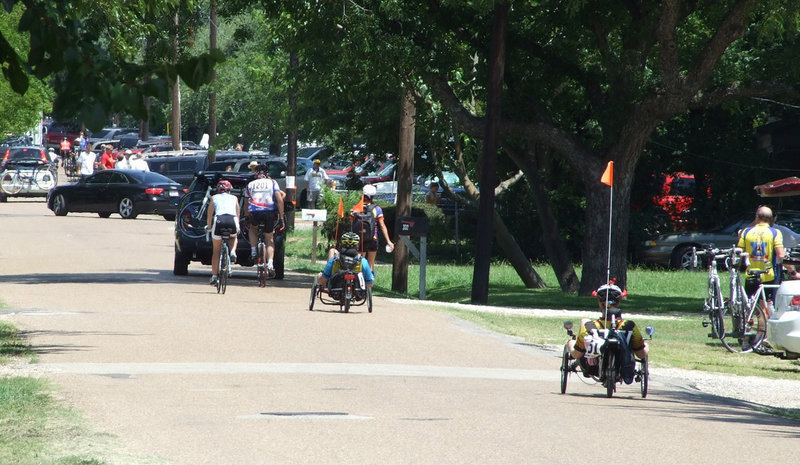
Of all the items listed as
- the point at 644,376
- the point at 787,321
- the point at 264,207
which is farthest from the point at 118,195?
the point at 644,376

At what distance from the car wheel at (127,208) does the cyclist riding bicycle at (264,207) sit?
18.9 m

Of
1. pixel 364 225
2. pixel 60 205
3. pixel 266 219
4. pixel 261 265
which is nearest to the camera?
pixel 266 219

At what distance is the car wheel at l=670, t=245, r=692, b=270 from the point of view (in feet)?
107

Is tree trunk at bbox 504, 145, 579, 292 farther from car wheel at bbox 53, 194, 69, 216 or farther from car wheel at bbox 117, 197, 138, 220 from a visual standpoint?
car wheel at bbox 53, 194, 69, 216

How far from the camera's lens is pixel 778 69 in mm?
22688

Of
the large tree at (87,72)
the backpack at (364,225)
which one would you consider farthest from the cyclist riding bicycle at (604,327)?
the backpack at (364,225)

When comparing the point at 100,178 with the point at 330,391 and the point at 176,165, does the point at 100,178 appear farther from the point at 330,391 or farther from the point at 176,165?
the point at 330,391

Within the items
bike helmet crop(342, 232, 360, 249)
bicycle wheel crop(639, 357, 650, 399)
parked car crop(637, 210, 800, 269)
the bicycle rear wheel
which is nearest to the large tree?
bicycle wheel crop(639, 357, 650, 399)

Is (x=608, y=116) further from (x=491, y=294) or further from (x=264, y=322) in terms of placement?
(x=264, y=322)

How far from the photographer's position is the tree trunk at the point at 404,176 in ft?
82.9

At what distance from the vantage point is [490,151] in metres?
22.8

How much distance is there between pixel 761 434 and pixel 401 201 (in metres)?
16.0

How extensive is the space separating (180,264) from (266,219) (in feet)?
9.47

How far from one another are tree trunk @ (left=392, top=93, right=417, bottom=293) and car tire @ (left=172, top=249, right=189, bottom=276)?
395cm
